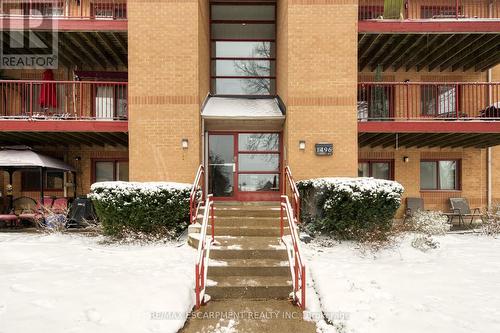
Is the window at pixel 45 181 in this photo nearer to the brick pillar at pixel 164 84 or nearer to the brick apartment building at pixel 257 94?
the brick apartment building at pixel 257 94

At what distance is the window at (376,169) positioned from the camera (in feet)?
43.4

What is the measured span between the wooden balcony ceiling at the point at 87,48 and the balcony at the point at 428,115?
26.5 ft

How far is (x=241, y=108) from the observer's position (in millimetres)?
10688

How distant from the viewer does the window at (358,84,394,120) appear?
1120cm

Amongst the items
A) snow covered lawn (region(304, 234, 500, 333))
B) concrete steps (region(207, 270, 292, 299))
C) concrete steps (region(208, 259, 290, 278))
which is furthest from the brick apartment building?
concrete steps (region(207, 270, 292, 299))

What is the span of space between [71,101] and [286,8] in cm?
→ 831

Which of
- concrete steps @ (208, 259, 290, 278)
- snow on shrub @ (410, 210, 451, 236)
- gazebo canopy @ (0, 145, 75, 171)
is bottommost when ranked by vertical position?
concrete steps @ (208, 259, 290, 278)

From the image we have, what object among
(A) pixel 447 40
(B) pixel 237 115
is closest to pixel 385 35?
(A) pixel 447 40

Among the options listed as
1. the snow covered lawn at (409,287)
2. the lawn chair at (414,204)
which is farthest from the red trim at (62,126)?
the lawn chair at (414,204)

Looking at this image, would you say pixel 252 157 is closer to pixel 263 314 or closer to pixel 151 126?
pixel 151 126

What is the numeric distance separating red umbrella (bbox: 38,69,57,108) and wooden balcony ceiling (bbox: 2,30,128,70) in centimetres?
77

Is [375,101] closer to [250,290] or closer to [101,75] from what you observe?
[250,290]

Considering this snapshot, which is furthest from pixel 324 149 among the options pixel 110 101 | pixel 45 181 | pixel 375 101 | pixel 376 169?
pixel 45 181

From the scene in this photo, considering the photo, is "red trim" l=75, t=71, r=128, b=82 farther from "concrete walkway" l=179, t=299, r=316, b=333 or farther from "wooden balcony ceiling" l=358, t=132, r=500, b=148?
"concrete walkway" l=179, t=299, r=316, b=333
